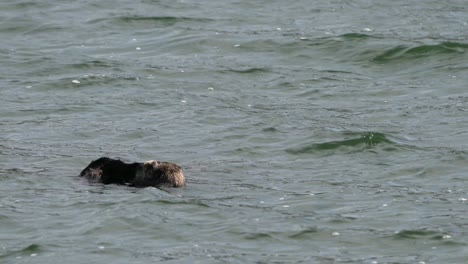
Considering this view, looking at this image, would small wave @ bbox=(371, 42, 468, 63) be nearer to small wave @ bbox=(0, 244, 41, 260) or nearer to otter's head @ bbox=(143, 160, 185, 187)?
otter's head @ bbox=(143, 160, 185, 187)

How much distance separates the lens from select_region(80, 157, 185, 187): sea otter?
1212 centimetres

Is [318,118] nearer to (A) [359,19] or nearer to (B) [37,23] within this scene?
(A) [359,19]

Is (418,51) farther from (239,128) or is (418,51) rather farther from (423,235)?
(423,235)

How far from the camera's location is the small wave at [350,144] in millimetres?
14422

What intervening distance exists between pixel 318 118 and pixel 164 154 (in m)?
2.63

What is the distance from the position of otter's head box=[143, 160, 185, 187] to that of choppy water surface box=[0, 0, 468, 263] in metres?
0.12

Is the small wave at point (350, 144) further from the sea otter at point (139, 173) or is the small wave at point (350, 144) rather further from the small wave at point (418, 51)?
the small wave at point (418, 51)

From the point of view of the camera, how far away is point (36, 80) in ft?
59.8

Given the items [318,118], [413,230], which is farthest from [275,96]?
[413,230]

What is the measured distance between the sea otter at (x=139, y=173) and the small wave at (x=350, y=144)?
7.78 ft

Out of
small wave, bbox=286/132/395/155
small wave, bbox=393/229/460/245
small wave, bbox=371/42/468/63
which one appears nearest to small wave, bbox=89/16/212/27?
small wave, bbox=371/42/468/63

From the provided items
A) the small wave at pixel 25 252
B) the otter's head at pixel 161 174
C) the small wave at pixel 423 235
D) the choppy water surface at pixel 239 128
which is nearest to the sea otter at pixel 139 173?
the otter's head at pixel 161 174

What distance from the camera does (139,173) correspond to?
40.1ft

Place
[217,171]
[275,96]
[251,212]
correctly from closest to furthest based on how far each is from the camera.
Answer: [251,212]
[217,171]
[275,96]
